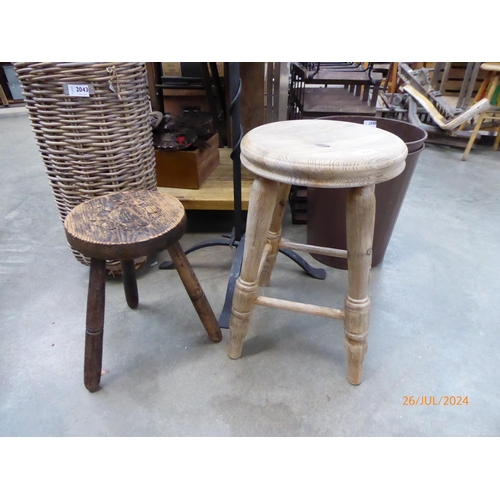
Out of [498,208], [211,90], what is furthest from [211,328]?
[498,208]

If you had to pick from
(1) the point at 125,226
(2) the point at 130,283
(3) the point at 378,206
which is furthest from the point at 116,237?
(3) the point at 378,206

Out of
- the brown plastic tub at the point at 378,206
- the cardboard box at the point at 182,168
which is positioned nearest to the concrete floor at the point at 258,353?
the brown plastic tub at the point at 378,206

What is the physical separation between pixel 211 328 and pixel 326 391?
352 mm

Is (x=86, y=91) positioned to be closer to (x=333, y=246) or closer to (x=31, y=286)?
(x=31, y=286)

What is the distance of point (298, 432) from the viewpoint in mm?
804

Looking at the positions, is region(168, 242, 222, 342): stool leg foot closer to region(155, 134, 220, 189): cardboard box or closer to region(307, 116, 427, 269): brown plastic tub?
region(307, 116, 427, 269): brown plastic tub

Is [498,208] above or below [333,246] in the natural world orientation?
below

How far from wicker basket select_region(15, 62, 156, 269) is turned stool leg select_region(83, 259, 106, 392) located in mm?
369

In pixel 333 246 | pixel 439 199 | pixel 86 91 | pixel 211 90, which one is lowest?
pixel 439 199

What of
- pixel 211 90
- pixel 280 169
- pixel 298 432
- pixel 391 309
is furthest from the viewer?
pixel 211 90

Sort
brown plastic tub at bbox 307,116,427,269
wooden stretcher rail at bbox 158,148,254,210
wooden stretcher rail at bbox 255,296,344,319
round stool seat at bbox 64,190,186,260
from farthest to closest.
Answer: wooden stretcher rail at bbox 158,148,254,210 → brown plastic tub at bbox 307,116,427,269 → wooden stretcher rail at bbox 255,296,344,319 → round stool seat at bbox 64,190,186,260

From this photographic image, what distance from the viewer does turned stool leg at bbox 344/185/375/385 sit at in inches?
28.6
